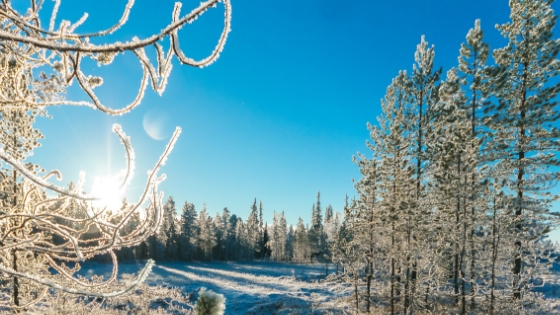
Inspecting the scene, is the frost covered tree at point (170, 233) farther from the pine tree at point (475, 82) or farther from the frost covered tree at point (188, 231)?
the pine tree at point (475, 82)

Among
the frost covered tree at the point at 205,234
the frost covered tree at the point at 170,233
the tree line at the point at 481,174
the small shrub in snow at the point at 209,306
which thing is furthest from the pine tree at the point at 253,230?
the small shrub in snow at the point at 209,306

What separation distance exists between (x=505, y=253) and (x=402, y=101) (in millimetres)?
7722

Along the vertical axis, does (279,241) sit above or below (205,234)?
below

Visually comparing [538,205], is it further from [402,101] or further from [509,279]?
[402,101]

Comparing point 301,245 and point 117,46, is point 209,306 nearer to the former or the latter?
point 117,46

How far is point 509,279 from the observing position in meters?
11.2

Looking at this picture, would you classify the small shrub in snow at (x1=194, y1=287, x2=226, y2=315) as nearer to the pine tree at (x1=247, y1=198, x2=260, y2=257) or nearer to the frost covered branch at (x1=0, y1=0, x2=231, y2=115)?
the frost covered branch at (x1=0, y1=0, x2=231, y2=115)

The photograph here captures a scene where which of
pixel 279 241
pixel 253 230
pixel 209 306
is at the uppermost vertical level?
pixel 209 306

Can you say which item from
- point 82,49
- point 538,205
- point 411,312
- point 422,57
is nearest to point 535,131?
point 538,205

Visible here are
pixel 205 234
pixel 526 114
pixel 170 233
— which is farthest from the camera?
pixel 205 234

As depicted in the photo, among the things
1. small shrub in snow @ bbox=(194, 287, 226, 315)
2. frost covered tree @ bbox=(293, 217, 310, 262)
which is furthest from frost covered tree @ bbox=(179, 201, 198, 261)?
small shrub in snow @ bbox=(194, 287, 226, 315)

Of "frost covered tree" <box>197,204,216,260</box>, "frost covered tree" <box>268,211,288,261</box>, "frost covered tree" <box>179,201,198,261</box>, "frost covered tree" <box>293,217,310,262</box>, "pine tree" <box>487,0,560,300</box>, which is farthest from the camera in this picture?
"frost covered tree" <box>268,211,288,261</box>

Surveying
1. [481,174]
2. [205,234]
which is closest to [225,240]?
[205,234]

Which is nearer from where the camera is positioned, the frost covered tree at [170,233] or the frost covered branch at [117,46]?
the frost covered branch at [117,46]
